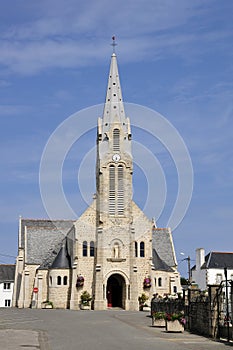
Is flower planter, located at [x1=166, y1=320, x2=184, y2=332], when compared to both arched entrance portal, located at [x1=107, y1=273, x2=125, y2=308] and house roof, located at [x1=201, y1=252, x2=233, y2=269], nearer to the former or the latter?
arched entrance portal, located at [x1=107, y1=273, x2=125, y2=308]

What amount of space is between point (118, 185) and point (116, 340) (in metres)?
39.9

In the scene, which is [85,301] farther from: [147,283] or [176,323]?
[176,323]

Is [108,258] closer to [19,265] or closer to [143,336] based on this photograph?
[19,265]

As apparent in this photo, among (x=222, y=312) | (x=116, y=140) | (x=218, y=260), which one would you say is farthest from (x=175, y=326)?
(x=218, y=260)

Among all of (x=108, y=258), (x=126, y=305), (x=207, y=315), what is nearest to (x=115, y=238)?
(x=108, y=258)

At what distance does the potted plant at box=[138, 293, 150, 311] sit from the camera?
191 feet

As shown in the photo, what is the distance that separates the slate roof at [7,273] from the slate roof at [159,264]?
32.2m

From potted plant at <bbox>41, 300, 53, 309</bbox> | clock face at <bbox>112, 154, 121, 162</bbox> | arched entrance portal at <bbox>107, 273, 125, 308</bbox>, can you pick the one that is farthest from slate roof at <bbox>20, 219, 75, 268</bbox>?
clock face at <bbox>112, 154, 121, 162</bbox>

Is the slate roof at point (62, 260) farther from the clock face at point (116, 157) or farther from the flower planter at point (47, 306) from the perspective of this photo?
the clock face at point (116, 157)


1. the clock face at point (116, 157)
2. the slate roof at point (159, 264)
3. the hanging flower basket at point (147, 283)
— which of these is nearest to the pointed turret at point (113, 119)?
the clock face at point (116, 157)

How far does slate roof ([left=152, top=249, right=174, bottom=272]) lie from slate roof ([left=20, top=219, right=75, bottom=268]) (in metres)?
11.9

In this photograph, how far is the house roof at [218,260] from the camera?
70.2 m

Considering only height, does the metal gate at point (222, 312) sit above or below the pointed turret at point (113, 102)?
below

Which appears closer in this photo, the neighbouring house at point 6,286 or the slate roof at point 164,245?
the slate roof at point 164,245
